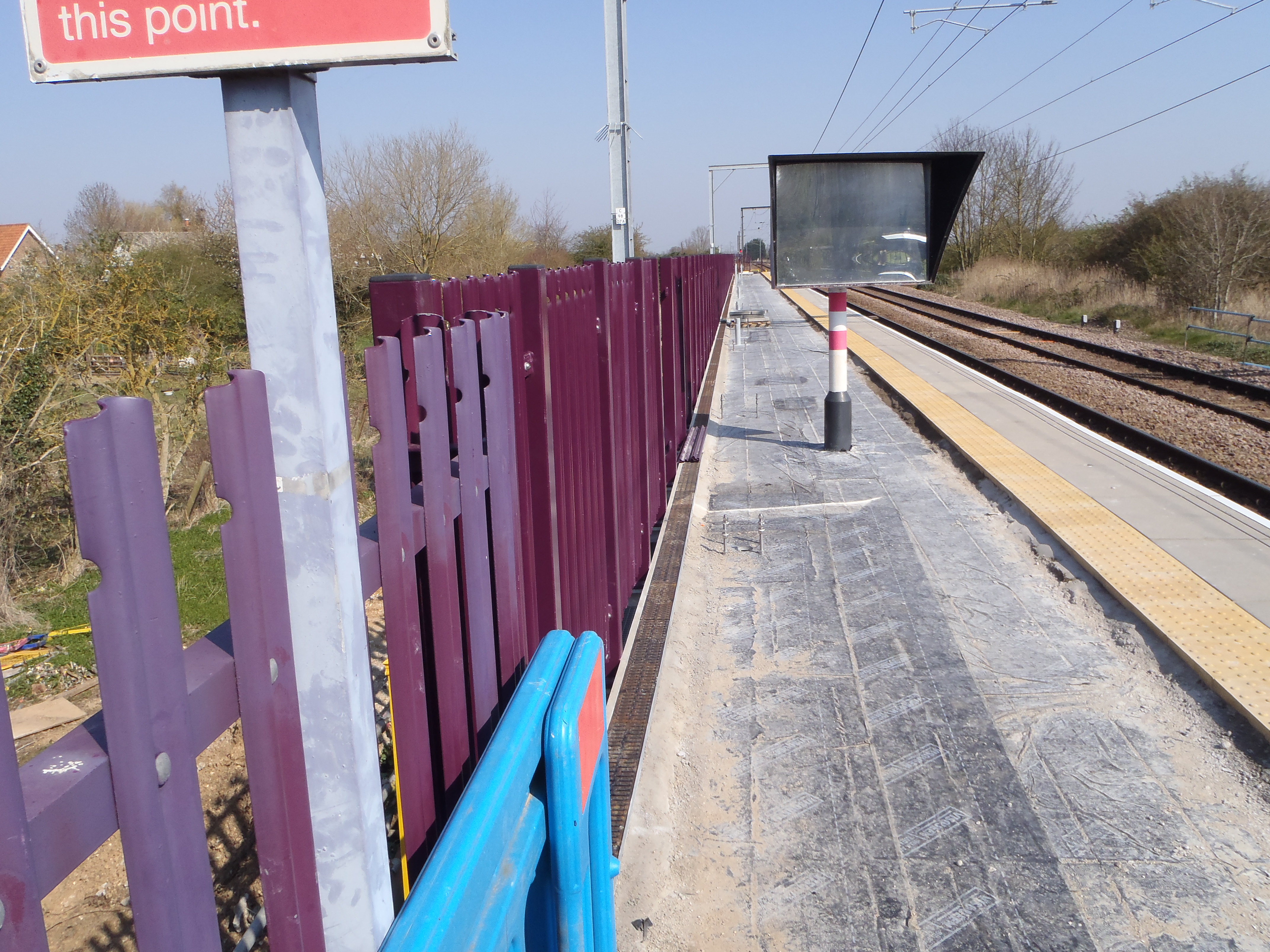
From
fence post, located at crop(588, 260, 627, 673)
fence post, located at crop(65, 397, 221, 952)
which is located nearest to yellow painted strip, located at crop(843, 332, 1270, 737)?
fence post, located at crop(588, 260, 627, 673)

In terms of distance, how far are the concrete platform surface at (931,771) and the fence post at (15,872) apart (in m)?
2.12

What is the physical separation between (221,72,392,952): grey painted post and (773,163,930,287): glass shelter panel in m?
7.33

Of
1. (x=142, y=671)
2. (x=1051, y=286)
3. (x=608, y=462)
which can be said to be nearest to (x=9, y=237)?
(x=1051, y=286)

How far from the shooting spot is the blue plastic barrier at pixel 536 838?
1375 mm

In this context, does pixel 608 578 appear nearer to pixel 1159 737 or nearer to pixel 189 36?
pixel 1159 737

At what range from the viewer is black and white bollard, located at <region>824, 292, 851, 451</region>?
855 centimetres

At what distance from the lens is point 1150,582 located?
5.16 meters

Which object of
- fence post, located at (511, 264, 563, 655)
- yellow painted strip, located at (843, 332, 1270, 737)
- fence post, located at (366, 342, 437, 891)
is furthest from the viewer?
yellow painted strip, located at (843, 332, 1270, 737)

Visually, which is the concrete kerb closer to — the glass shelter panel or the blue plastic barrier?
the blue plastic barrier

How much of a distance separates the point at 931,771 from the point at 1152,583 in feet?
7.84

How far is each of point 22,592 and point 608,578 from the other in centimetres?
855

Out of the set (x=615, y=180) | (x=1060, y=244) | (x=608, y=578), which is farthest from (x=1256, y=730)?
(x=1060, y=244)

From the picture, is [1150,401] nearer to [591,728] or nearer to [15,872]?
[591,728]

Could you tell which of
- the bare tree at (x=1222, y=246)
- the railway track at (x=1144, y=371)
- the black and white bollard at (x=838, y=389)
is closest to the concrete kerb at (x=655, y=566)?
the black and white bollard at (x=838, y=389)
